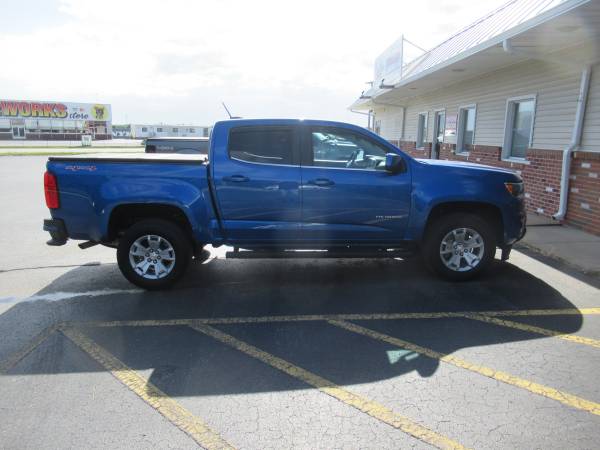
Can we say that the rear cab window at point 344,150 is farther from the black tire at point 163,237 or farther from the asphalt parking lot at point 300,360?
the black tire at point 163,237

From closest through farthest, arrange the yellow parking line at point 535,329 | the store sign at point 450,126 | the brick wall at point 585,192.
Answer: the yellow parking line at point 535,329 < the brick wall at point 585,192 < the store sign at point 450,126

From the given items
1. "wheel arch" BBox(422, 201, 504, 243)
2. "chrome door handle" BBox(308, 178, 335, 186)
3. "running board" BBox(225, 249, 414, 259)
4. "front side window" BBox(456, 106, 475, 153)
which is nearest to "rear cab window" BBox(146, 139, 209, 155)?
"running board" BBox(225, 249, 414, 259)

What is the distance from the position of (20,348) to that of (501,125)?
10.8 m

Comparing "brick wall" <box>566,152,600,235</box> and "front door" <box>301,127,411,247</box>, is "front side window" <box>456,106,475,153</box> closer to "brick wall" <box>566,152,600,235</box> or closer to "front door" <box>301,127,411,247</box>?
"brick wall" <box>566,152,600,235</box>

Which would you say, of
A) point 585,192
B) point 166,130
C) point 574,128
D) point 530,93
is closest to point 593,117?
point 574,128

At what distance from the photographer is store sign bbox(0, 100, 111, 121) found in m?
64.1

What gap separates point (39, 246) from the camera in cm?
754

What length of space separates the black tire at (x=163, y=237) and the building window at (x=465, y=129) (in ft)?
33.9

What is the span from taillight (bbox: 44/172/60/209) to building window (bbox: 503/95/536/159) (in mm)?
9200

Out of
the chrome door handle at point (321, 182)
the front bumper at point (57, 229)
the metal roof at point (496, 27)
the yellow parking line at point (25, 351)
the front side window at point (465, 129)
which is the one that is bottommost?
the yellow parking line at point (25, 351)

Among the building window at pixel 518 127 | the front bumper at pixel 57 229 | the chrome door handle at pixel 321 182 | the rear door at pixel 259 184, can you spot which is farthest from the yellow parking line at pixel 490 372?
the building window at pixel 518 127

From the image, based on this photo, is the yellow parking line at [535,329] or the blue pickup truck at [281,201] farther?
the blue pickup truck at [281,201]

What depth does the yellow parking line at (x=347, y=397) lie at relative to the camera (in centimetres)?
282

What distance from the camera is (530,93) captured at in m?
10.0
